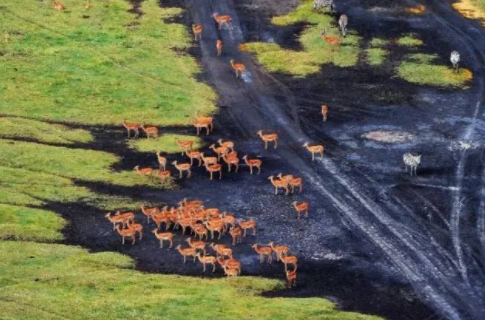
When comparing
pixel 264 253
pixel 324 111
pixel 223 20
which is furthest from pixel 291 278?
pixel 223 20

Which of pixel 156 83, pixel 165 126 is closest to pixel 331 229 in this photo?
pixel 165 126

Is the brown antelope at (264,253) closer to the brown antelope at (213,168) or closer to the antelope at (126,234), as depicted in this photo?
the antelope at (126,234)

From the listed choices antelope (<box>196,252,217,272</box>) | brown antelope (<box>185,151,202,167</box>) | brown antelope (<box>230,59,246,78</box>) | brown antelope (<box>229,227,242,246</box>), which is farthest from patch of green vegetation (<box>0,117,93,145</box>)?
antelope (<box>196,252,217,272</box>)

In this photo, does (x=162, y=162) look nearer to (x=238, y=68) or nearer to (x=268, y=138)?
(x=268, y=138)

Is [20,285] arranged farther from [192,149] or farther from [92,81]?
[92,81]

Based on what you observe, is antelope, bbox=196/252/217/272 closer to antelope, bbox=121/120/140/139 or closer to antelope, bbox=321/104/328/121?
antelope, bbox=121/120/140/139

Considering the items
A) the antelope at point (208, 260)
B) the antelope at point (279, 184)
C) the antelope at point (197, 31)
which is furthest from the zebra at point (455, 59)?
the antelope at point (208, 260)
